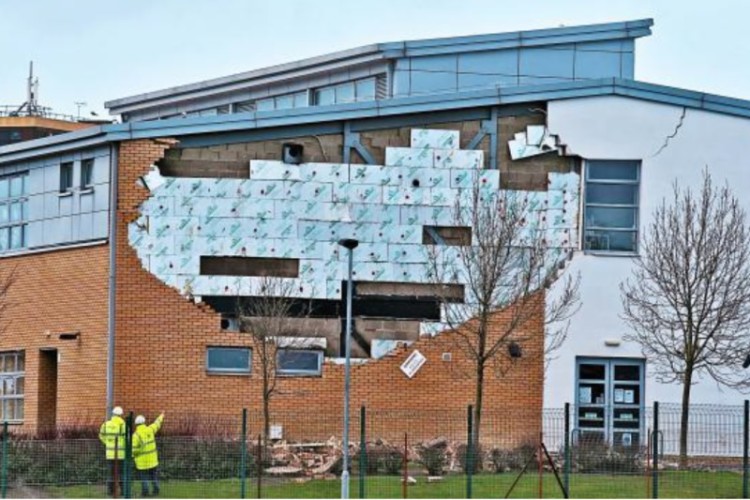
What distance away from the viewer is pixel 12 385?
44.1m

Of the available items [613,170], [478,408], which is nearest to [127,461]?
Result: [478,408]

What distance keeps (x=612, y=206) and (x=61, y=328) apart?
12993mm

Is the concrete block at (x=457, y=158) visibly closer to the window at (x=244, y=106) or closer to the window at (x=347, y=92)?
the window at (x=347, y=92)

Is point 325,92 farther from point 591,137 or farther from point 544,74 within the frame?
point 591,137

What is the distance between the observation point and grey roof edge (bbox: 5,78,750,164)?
40.0m

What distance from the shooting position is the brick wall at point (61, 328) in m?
40.6

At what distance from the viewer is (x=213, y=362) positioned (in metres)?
40.3

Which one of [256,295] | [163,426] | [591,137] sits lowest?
[163,426]

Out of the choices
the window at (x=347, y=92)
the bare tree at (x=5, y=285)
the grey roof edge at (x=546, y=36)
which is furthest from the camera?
the window at (x=347, y=92)

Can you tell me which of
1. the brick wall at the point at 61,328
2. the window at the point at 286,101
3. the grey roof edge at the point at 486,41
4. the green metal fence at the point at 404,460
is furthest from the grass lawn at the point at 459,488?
the window at the point at 286,101

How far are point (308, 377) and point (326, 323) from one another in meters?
1.26

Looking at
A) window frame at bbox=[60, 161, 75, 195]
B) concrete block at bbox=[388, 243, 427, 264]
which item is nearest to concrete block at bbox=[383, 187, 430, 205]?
concrete block at bbox=[388, 243, 427, 264]

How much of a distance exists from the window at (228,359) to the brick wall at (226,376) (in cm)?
15

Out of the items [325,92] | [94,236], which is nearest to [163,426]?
[94,236]
